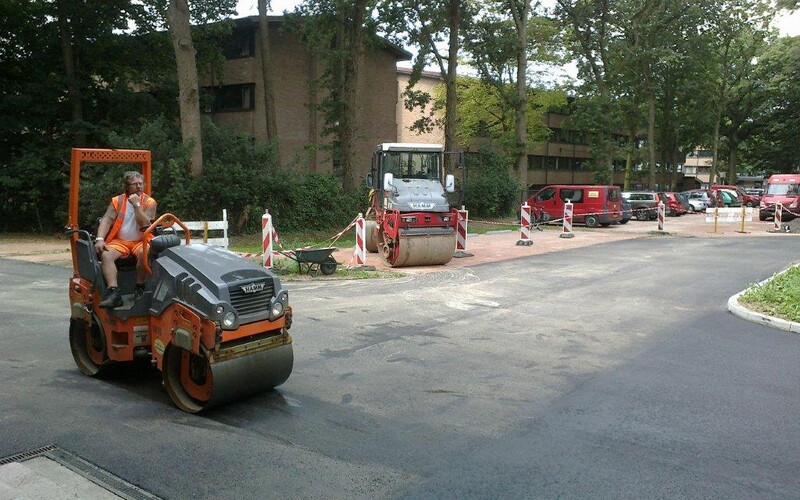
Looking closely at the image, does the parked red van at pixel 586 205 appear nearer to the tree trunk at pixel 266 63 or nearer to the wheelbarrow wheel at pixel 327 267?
the tree trunk at pixel 266 63

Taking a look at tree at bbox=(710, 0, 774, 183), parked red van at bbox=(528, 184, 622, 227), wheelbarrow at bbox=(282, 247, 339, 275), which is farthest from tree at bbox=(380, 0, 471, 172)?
tree at bbox=(710, 0, 774, 183)

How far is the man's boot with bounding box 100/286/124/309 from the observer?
6156 millimetres

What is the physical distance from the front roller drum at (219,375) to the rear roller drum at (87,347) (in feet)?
3.77

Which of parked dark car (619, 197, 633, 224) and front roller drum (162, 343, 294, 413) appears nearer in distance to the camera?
front roller drum (162, 343, 294, 413)

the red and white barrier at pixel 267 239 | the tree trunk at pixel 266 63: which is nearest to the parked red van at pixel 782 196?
the tree trunk at pixel 266 63

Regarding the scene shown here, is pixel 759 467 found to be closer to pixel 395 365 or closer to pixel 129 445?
pixel 395 365

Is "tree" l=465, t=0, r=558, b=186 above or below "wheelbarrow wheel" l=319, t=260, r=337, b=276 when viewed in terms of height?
above

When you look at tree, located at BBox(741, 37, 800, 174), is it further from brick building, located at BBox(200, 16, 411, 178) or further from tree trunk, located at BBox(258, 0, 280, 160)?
tree trunk, located at BBox(258, 0, 280, 160)

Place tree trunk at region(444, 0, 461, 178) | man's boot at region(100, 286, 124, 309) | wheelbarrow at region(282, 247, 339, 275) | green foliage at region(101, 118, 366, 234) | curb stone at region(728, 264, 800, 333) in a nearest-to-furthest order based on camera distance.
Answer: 1. man's boot at region(100, 286, 124, 309)
2. curb stone at region(728, 264, 800, 333)
3. wheelbarrow at region(282, 247, 339, 275)
4. green foliage at region(101, 118, 366, 234)
5. tree trunk at region(444, 0, 461, 178)

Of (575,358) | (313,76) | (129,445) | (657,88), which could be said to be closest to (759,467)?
(575,358)

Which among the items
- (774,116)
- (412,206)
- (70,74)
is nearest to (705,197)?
(774,116)

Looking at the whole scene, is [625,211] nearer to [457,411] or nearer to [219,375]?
[457,411]

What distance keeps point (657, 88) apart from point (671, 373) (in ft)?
141

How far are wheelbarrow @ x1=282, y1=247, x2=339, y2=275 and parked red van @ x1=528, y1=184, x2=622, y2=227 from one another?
18.2 meters
